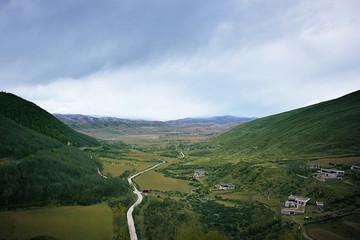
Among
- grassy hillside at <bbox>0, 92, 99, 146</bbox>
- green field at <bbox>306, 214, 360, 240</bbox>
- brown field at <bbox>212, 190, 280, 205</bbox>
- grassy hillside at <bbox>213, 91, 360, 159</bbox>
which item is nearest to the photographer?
green field at <bbox>306, 214, 360, 240</bbox>

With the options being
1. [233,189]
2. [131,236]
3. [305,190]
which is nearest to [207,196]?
[233,189]

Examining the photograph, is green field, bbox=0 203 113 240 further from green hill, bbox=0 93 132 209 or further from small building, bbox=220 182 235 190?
small building, bbox=220 182 235 190

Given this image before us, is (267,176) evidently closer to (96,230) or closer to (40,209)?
(96,230)

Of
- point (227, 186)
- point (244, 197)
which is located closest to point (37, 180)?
point (244, 197)

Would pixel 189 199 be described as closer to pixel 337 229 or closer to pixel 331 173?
pixel 337 229

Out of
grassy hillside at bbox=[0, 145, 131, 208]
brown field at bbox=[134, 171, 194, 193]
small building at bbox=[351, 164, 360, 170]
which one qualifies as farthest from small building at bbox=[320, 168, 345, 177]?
grassy hillside at bbox=[0, 145, 131, 208]

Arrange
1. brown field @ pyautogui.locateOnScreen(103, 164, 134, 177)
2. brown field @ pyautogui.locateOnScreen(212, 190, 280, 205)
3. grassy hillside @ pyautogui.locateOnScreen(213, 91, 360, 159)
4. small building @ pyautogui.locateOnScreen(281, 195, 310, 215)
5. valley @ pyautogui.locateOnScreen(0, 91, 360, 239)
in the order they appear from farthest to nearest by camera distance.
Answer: brown field @ pyautogui.locateOnScreen(103, 164, 134, 177) → grassy hillside @ pyautogui.locateOnScreen(213, 91, 360, 159) → brown field @ pyautogui.locateOnScreen(212, 190, 280, 205) → small building @ pyautogui.locateOnScreen(281, 195, 310, 215) → valley @ pyautogui.locateOnScreen(0, 91, 360, 239)
